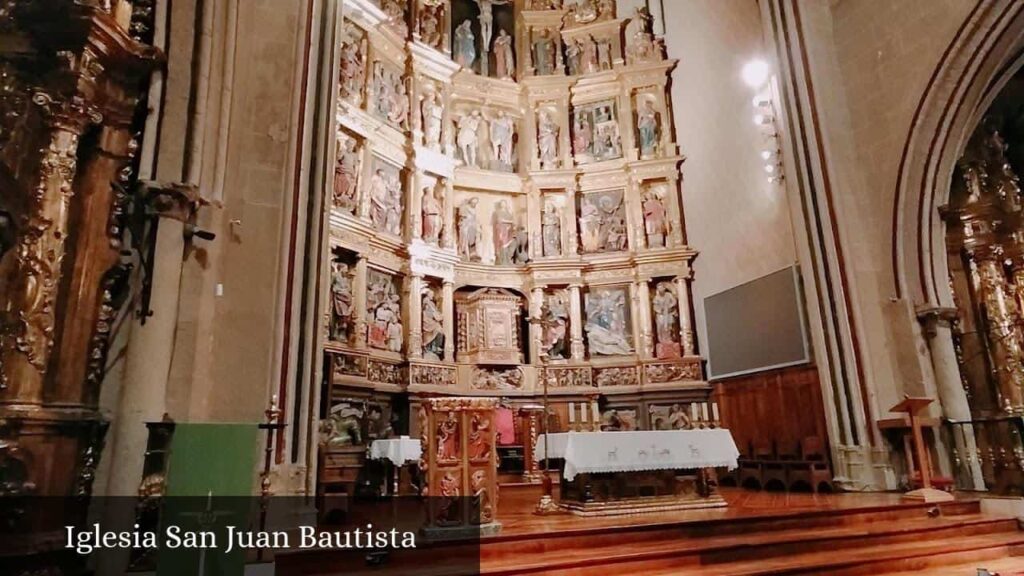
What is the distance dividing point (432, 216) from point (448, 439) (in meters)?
6.58

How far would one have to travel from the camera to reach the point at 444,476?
5.02 meters

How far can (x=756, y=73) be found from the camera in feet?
31.7

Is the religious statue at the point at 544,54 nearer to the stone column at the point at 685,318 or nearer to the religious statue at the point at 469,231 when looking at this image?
the religious statue at the point at 469,231

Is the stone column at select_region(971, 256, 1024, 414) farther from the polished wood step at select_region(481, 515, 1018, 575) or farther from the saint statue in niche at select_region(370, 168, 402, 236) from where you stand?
the saint statue in niche at select_region(370, 168, 402, 236)

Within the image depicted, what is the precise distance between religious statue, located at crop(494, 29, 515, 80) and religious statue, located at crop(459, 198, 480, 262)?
2.83 m

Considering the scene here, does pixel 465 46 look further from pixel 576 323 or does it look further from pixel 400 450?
pixel 400 450

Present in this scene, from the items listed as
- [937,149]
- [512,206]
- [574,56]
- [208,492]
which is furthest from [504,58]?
[208,492]

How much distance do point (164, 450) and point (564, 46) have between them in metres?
11.1

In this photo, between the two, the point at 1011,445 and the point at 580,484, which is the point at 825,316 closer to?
the point at 1011,445

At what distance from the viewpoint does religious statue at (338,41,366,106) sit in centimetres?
976

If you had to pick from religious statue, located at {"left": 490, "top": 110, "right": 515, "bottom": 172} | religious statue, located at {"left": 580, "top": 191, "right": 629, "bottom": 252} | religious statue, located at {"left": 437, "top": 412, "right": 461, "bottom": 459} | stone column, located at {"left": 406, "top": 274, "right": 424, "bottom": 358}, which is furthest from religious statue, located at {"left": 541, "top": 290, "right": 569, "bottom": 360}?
religious statue, located at {"left": 437, "top": 412, "right": 461, "bottom": 459}

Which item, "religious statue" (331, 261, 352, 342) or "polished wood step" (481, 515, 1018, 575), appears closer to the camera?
"polished wood step" (481, 515, 1018, 575)

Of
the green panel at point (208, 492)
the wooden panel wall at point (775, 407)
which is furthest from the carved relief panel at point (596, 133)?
the green panel at point (208, 492)

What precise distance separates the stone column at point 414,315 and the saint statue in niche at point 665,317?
13.7 ft
